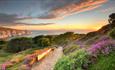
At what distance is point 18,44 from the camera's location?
1495 inches

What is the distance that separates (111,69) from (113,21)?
21963 mm

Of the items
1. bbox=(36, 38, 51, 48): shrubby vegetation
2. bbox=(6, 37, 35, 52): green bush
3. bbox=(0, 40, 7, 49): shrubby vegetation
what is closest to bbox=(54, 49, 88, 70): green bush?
bbox=(6, 37, 35, 52): green bush

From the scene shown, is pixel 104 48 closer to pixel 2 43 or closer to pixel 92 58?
pixel 92 58

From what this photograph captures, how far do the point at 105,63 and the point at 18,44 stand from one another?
94.4 ft

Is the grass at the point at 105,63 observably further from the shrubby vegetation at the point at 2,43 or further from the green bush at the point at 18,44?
the shrubby vegetation at the point at 2,43

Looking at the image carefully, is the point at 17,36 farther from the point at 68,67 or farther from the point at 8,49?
the point at 68,67

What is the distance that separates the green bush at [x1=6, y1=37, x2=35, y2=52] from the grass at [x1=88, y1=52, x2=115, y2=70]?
91.2ft

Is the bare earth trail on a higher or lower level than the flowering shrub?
lower

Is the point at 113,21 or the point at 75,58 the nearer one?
the point at 75,58

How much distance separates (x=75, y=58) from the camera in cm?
1213

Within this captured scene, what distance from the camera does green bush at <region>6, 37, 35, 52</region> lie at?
3809 cm

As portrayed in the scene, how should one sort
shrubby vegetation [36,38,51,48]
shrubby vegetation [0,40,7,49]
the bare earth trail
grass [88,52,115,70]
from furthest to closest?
shrubby vegetation [36,38,51,48] → shrubby vegetation [0,40,7,49] → the bare earth trail → grass [88,52,115,70]

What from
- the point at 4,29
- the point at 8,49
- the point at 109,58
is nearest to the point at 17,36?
the point at 8,49

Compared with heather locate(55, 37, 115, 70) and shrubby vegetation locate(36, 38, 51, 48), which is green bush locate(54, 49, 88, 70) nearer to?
heather locate(55, 37, 115, 70)
